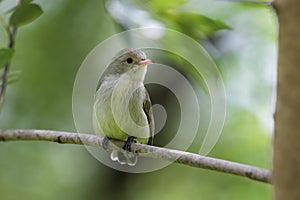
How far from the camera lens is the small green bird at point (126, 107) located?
218 cm

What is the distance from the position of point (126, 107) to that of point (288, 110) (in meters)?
1.76

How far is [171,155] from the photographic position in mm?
1139

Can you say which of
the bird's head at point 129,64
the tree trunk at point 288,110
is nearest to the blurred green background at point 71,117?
the bird's head at point 129,64

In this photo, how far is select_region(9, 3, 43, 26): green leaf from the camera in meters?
1.43

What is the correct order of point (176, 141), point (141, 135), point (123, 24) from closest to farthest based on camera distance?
1. point (123, 24)
2. point (141, 135)
3. point (176, 141)

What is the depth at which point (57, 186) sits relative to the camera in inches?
129

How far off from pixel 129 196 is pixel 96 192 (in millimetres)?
192

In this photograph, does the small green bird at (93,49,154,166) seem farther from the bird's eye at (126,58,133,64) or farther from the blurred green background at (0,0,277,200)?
the blurred green background at (0,0,277,200)

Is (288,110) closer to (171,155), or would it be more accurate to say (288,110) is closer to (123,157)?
(171,155)

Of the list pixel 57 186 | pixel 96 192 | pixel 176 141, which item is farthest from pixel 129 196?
pixel 176 141

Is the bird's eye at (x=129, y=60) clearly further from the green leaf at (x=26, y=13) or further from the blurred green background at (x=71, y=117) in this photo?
the green leaf at (x=26, y=13)

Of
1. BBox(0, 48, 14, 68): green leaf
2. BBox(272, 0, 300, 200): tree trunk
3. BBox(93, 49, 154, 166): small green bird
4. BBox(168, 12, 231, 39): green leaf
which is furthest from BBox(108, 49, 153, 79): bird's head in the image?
BBox(272, 0, 300, 200): tree trunk

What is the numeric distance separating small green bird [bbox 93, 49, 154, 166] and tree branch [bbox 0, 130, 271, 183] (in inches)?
4.1

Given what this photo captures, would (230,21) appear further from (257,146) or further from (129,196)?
(129,196)
